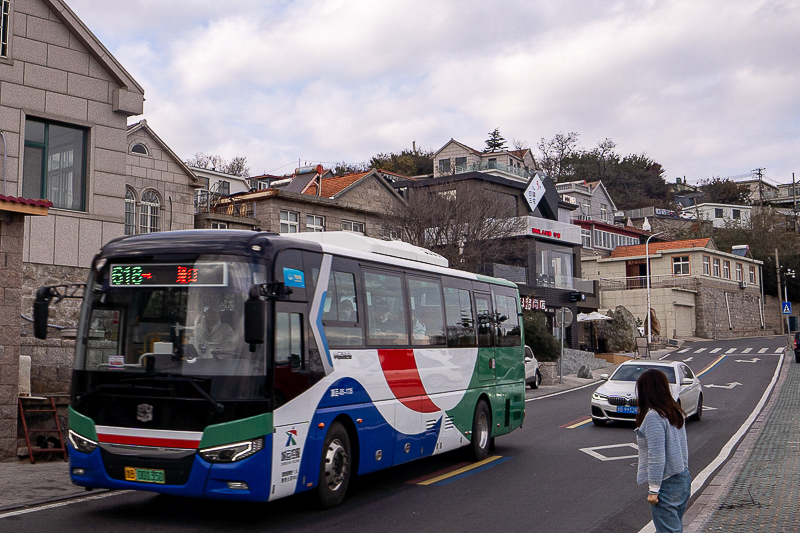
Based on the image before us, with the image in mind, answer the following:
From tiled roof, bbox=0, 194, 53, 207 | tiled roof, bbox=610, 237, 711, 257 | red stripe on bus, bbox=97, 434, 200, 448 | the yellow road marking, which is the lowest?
the yellow road marking

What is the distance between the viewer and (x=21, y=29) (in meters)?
15.9

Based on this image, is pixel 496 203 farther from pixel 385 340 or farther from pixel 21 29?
pixel 385 340

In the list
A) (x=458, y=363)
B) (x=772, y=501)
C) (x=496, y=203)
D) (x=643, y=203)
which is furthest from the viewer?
(x=643, y=203)

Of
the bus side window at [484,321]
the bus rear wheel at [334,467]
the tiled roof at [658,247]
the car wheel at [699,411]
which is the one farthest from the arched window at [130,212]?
the tiled roof at [658,247]

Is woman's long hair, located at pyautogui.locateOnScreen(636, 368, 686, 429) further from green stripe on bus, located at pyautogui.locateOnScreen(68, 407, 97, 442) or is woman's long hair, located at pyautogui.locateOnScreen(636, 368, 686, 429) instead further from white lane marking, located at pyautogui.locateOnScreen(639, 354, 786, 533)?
green stripe on bus, located at pyautogui.locateOnScreen(68, 407, 97, 442)

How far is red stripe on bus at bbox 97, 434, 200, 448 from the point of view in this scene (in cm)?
771

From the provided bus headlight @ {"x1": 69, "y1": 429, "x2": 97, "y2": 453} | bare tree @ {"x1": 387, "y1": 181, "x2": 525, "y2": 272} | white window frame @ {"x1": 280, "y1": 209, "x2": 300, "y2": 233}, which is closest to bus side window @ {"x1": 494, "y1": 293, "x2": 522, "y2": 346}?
bus headlight @ {"x1": 69, "y1": 429, "x2": 97, "y2": 453}

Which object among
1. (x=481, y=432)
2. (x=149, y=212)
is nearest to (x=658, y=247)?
(x=149, y=212)

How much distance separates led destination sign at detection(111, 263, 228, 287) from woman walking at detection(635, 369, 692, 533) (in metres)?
4.17

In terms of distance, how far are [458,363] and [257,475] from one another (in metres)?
5.27

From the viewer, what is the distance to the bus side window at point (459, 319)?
12.4 meters

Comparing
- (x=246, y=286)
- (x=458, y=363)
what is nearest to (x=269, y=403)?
(x=246, y=286)

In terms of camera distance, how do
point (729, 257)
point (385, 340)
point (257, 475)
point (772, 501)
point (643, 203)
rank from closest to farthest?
point (257, 475), point (772, 501), point (385, 340), point (729, 257), point (643, 203)

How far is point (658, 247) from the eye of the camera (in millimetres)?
76812
